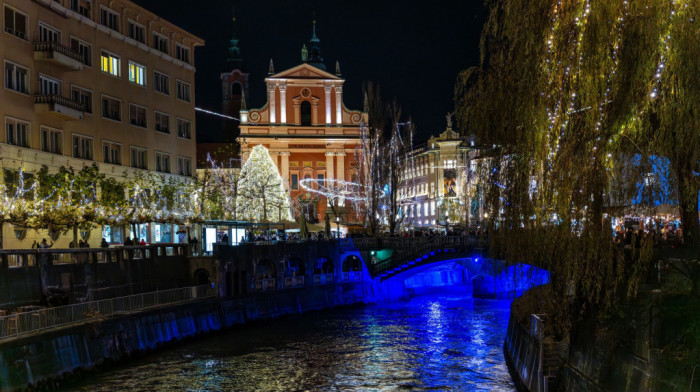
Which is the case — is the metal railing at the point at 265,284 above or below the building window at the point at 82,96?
below

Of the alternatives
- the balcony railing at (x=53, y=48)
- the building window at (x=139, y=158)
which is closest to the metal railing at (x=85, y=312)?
the balcony railing at (x=53, y=48)

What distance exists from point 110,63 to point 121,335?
30442 mm

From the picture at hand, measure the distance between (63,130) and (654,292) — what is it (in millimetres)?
44221

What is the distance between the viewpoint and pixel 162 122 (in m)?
67.4

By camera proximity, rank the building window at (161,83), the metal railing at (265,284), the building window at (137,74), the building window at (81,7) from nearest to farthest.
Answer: the metal railing at (265,284) → the building window at (81,7) → the building window at (137,74) → the building window at (161,83)

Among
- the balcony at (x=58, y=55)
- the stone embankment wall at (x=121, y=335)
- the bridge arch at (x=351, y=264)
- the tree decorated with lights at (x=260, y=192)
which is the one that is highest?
the balcony at (x=58, y=55)

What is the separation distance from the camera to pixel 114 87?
197 ft

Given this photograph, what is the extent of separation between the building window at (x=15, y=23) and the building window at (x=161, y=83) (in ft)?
54.7

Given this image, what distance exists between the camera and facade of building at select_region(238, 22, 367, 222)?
4316 inches

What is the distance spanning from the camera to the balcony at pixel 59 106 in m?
51.1

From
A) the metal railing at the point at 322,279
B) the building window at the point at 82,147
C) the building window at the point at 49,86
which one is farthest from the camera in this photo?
the metal railing at the point at 322,279

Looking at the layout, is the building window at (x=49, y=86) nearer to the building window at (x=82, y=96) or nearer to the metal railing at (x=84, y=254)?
the building window at (x=82, y=96)

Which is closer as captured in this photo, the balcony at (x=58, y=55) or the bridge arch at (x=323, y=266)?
the balcony at (x=58, y=55)

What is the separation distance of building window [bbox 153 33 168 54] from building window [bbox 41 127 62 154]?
50.3 feet
